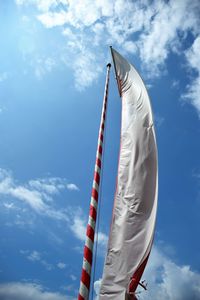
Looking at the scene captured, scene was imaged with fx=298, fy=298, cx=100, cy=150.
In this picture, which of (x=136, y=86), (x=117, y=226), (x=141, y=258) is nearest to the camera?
(x=141, y=258)

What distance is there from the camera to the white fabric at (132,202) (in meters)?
5.31

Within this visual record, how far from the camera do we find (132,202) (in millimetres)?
6148

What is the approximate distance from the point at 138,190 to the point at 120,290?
2.02 m

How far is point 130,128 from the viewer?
7.62m

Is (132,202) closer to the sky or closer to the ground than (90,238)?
closer to the sky

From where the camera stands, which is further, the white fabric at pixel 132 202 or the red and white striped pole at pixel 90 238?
the white fabric at pixel 132 202

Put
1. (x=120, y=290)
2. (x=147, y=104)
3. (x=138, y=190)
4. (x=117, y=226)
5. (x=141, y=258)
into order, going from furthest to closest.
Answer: (x=147, y=104), (x=138, y=190), (x=117, y=226), (x=141, y=258), (x=120, y=290)

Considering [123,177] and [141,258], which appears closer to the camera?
[141,258]

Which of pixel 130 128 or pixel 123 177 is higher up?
pixel 130 128

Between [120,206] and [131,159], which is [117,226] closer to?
[120,206]

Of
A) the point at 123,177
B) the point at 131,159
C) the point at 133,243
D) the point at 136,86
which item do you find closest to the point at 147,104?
the point at 136,86

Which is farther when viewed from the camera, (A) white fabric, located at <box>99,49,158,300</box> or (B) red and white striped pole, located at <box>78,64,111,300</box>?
(A) white fabric, located at <box>99,49,158,300</box>

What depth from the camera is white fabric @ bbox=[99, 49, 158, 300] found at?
531 cm

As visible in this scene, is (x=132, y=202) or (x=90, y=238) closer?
(x=90, y=238)
